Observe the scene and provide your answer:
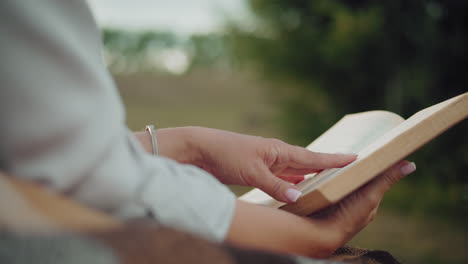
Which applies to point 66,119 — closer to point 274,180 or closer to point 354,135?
point 274,180

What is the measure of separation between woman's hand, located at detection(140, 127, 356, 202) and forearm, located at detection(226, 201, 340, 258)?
0.09 meters

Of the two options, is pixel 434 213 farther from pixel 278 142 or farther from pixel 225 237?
pixel 225 237

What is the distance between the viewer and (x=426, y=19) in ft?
10.3

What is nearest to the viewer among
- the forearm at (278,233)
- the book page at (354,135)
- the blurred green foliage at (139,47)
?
the forearm at (278,233)

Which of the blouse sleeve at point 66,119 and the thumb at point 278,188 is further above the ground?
the blouse sleeve at point 66,119

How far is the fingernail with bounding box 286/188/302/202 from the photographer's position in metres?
0.72

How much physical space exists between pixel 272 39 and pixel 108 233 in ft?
11.8

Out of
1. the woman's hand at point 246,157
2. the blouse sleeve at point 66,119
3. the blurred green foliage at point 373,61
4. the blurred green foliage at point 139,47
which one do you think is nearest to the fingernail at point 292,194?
the woman's hand at point 246,157

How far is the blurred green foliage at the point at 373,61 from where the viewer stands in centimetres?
317

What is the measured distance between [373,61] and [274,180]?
2.98 m

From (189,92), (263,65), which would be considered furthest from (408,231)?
(189,92)

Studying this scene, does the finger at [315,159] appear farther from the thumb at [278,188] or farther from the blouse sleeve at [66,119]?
the blouse sleeve at [66,119]

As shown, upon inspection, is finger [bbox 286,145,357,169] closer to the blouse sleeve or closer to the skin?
the skin

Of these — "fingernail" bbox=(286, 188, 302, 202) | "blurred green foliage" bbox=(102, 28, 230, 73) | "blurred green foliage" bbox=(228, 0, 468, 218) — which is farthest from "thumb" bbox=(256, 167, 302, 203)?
"blurred green foliage" bbox=(102, 28, 230, 73)
